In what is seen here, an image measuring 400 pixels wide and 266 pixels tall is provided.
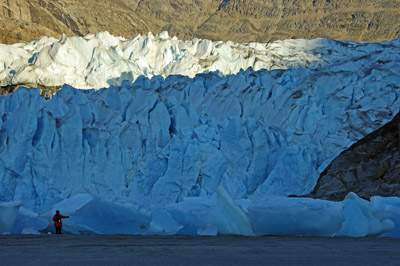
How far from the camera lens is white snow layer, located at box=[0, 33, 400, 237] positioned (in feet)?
24.0

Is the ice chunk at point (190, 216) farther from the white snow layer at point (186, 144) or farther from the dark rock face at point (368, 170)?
the dark rock face at point (368, 170)

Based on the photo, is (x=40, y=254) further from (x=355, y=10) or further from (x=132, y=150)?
(x=355, y=10)

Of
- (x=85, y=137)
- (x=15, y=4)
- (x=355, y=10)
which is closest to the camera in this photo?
(x=85, y=137)

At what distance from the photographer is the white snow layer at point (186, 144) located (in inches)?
287

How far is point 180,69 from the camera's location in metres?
37.6

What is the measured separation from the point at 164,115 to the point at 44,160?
18.4ft

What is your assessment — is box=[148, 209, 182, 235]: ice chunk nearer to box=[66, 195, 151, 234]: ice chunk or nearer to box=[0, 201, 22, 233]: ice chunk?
box=[66, 195, 151, 234]: ice chunk

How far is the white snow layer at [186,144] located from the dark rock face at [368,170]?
211 centimetres

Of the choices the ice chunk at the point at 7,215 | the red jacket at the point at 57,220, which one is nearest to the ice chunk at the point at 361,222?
the red jacket at the point at 57,220

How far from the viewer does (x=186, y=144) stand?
21.0 metres

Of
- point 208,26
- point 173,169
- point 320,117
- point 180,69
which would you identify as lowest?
point 173,169

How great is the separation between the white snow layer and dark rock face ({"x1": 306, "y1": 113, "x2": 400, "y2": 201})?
211 centimetres

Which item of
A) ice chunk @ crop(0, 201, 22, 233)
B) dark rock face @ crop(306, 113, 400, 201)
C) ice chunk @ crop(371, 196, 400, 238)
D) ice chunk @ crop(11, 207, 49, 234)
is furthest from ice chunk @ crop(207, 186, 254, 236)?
dark rock face @ crop(306, 113, 400, 201)

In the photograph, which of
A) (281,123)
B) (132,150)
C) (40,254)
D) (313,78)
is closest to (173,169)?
(132,150)
